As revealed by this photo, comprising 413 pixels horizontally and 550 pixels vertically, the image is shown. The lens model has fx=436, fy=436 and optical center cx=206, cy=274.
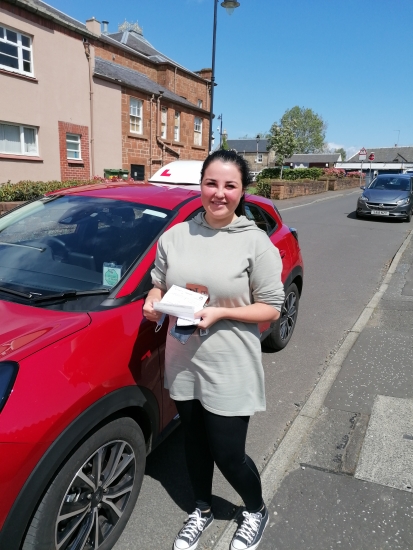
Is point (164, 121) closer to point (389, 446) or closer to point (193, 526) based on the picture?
point (389, 446)

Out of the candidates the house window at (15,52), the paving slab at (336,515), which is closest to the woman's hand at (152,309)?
the paving slab at (336,515)

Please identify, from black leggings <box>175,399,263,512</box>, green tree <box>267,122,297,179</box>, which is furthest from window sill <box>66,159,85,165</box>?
green tree <box>267,122,297,179</box>

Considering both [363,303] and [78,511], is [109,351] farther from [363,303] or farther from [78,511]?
[363,303]

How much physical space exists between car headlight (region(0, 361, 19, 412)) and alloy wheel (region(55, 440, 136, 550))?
475 mm

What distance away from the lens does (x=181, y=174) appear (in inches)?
233

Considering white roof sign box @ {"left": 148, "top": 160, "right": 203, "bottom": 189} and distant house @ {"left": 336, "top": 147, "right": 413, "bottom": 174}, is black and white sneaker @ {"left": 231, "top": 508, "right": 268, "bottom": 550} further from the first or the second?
distant house @ {"left": 336, "top": 147, "right": 413, "bottom": 174}

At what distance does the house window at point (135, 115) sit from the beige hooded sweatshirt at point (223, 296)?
23005 millimetres

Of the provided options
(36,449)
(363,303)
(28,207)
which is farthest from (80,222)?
(363,303)

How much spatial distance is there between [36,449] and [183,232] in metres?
1.04

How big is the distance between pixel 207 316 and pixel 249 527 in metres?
1.21

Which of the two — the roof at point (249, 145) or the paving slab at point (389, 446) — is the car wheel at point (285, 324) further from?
the roof at point (249, 145)

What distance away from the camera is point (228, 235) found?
187cm

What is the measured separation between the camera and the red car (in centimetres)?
160

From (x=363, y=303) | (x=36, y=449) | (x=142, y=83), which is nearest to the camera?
(x=36, y=449)
